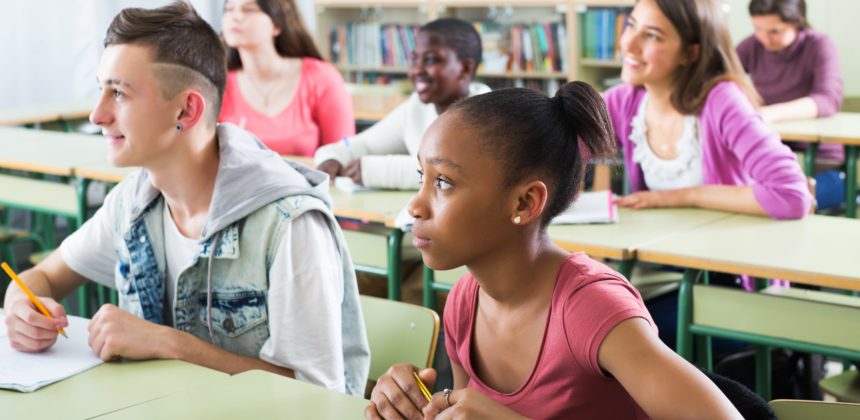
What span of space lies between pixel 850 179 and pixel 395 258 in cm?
200

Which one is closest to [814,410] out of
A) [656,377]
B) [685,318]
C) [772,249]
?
[656,377]

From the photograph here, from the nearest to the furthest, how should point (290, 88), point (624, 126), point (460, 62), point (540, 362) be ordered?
point (540, 362)
point (624, 126)
point (460, 62)
point (290, 88)

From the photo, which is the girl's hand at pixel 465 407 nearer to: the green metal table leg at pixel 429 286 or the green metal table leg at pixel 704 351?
the green metal table leg at pixel 704 351

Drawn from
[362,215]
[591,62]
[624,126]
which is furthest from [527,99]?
[591,62]

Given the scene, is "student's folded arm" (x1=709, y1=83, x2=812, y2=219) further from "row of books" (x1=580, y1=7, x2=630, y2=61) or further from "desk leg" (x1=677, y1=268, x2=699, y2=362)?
"row of books" (x1=580, y1=7, x2=630, y2=61)

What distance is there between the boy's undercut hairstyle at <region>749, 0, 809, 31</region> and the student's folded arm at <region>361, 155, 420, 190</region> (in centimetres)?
233

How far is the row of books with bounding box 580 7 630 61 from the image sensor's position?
6125mm

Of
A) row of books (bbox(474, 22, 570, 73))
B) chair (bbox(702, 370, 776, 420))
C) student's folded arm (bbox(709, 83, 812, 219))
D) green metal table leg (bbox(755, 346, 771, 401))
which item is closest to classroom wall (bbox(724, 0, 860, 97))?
row of books (bbox(474, 22, 570, 73))

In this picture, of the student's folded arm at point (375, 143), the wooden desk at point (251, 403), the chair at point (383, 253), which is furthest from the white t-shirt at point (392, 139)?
the wooden desk at point (251, 403)

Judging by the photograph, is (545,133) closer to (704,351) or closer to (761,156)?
(704,351)

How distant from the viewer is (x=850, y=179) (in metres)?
4.12

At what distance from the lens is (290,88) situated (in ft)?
13.6

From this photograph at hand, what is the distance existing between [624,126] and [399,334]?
58.5 inches

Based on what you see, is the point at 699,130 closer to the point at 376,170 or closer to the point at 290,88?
the point at 376,170
